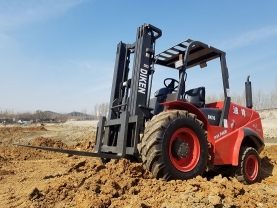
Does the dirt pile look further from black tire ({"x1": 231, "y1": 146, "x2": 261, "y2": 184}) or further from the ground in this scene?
black tire ({"x1": 231, "y1": 146, "x2": 261, "y2": 184})

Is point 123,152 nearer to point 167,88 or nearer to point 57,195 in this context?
point 57,195

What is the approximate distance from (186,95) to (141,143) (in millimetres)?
1876

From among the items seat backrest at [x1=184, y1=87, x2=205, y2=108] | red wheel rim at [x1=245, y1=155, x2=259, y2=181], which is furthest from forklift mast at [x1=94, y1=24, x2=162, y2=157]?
red wheel rim at [x1=245, y1=155, x2=259, y2=181]

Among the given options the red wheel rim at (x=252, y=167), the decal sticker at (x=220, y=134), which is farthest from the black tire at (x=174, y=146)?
the red wheel rim at (x=252, y=167)

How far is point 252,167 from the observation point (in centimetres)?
607

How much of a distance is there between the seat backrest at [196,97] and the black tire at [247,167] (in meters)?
1.32

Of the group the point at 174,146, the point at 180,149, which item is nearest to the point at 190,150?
the point at 180,149

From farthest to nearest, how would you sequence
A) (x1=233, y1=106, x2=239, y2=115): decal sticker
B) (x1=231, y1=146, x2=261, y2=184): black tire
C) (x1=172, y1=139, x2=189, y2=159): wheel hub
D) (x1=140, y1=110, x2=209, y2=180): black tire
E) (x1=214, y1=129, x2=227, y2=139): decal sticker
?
(x1=233, y1=106, x2=239, y2=115): decal sticker → (x1=231, y1=146, x2=261, y2=184): black tire → (x1=214, y1=129, x2=227, y2=139): decal sticker → (x1=172, y1=139, x2=189, y2=159): wheel hub → (x1=140, y1=110, x2=209, y2=180): black tire

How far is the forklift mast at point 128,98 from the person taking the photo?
189 inches

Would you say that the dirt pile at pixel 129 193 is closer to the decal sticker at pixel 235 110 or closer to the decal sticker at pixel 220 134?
the decal sticker at pixel 220 134

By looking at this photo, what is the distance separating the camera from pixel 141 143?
4.37 m

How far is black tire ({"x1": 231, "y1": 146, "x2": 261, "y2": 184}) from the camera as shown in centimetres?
554

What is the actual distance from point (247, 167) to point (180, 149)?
2.32 metres

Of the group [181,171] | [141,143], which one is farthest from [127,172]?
[181,171]
